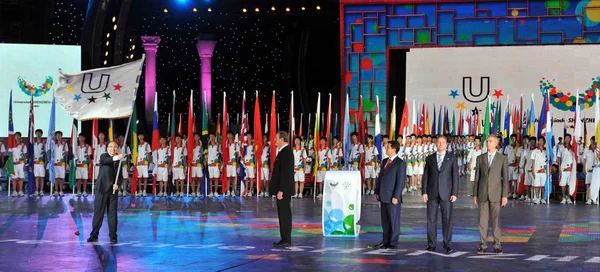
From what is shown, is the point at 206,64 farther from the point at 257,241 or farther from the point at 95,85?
the point at 257,241

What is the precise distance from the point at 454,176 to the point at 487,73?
87.2 ft

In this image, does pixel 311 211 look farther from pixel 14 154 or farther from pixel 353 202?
pixel 14 154

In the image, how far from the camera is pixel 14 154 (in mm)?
26375

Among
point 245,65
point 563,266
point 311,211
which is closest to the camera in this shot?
point 563,266

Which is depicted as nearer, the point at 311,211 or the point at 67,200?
the point at 311,211

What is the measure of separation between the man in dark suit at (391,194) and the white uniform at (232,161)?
12412mm

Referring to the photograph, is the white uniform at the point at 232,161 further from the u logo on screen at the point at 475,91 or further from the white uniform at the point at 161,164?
the u logo on screen at the point at 475,91

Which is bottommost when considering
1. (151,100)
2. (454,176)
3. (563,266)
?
(563,266)

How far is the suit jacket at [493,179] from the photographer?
46.3 ft

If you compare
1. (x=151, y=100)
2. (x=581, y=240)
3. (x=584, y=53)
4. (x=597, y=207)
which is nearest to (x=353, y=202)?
(x=581, y=240)

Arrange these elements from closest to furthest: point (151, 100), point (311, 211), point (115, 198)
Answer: point (115, 198)
point (311, 211)
point (151, 100)

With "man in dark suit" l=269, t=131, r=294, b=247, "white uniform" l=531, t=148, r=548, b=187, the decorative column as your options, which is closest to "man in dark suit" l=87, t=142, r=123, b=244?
"man in dark suit" l=269, t=131, r=294, b=247

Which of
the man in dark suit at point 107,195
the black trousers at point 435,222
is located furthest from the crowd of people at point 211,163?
the black trousers at point 435,222

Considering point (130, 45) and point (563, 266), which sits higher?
point (130, 45)
